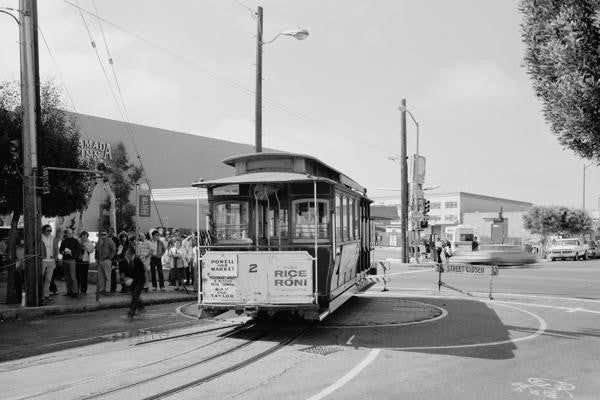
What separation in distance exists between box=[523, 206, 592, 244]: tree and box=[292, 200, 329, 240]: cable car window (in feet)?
183

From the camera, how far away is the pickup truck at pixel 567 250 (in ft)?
137

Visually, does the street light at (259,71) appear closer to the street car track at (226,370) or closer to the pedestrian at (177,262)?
the pedestrian at (177,262)

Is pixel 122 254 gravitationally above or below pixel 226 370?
above

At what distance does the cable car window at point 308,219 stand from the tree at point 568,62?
4123 millimetres

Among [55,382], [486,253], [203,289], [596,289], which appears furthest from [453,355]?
[486,253]

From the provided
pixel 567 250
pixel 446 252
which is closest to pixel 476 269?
pixel 446 252

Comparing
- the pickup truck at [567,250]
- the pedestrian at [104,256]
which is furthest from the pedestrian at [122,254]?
the pickup truck at [567,250]

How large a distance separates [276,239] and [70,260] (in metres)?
6.55

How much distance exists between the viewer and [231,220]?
1097 cm

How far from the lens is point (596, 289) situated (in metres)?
19.0

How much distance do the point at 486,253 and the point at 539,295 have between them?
49.2 ft

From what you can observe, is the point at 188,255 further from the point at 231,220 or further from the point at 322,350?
the point at 322,350

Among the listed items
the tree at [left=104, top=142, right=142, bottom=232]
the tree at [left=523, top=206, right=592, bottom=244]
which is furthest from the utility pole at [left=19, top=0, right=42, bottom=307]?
the tree at [left=523, top=206, right=592, bottom=244]

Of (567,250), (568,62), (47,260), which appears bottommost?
(567,250)
